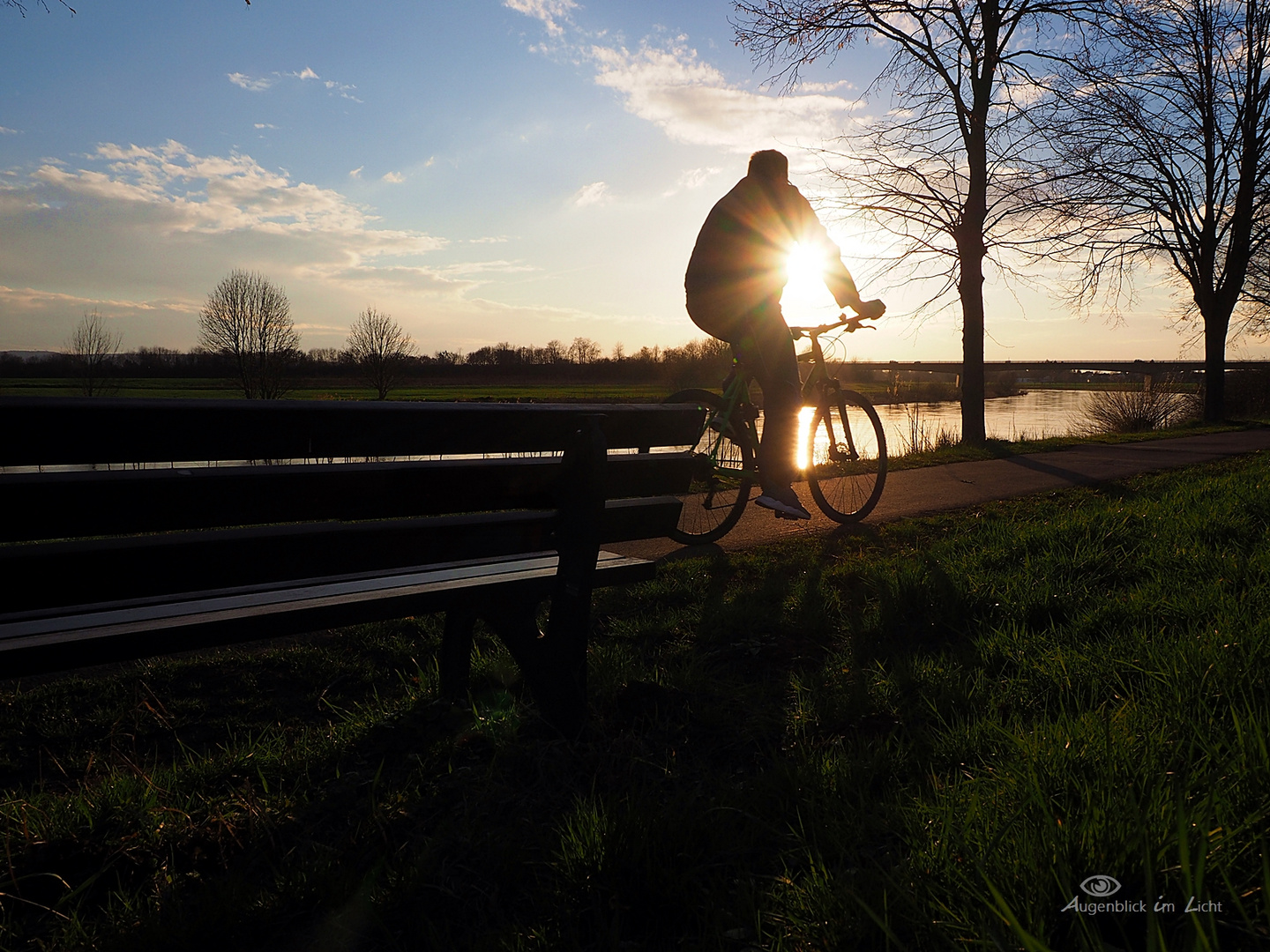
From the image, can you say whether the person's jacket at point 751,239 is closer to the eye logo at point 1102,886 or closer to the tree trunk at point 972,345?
the eye logo at point 1102,886

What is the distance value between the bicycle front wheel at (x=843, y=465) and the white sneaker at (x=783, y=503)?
0.65 meters

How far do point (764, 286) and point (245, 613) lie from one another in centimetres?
368

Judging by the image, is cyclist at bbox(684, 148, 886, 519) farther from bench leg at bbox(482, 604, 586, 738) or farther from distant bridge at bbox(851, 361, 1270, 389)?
distant bridge at bbox(851, 361, 1270, 389)

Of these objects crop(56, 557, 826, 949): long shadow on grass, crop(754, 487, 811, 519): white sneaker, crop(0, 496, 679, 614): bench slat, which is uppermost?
crop(0, 496, 679, 614): bench slat

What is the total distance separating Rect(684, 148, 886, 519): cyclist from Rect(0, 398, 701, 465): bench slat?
2.62 metres

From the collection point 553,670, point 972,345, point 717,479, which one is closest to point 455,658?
point 553,670

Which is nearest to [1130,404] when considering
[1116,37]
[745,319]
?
[1116,37]

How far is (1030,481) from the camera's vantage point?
8.20 m

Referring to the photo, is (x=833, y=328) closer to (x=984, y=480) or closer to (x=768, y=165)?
(x=768, y=165)

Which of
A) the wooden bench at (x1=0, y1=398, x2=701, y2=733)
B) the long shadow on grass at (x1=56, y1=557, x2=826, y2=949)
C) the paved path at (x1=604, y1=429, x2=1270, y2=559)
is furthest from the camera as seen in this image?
the paved path at (x1=604, y1=429, x2=1270, y2=559)

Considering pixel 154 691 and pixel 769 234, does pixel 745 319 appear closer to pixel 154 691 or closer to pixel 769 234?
pixel 769 234

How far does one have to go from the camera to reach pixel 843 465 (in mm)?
5824

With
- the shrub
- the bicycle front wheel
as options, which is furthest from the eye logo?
the shrub

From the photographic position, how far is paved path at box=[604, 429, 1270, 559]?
5566mm
